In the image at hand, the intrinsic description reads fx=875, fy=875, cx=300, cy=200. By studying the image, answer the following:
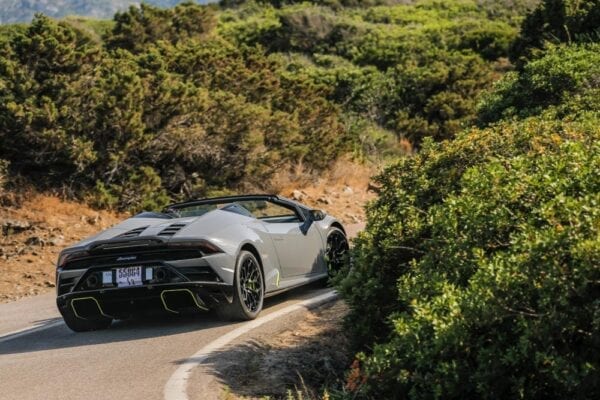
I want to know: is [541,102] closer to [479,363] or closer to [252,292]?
[252,292]

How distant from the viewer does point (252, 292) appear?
868 cm

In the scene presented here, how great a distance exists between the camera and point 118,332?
8.66 metres

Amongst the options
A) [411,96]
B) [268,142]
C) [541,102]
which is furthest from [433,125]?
[541,102]

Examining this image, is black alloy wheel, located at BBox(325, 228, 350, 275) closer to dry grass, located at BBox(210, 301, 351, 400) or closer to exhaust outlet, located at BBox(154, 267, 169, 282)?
dry grass, located at BBox(210, 301, 351, 400)

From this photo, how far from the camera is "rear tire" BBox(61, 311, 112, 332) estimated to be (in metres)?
8.70

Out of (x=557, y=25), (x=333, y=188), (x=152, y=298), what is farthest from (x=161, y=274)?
(x=333, y=188)

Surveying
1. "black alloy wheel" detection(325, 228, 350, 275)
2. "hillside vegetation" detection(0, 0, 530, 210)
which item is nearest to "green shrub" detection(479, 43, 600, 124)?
"hillside vegetation" detection(0, 0, 530, 210)

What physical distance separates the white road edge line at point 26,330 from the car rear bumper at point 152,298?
3.92ft

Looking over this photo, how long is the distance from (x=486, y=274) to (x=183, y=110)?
584 inches

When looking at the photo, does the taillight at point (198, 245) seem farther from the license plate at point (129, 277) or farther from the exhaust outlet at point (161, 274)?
the license plate at point (129, 277)

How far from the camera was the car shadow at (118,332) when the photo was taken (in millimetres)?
8297

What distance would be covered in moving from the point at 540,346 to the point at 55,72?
1473 cm

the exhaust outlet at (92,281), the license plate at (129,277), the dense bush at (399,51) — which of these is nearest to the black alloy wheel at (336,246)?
the license plate at (129,277)

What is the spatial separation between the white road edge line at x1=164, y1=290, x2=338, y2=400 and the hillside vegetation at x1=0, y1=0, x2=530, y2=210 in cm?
420
